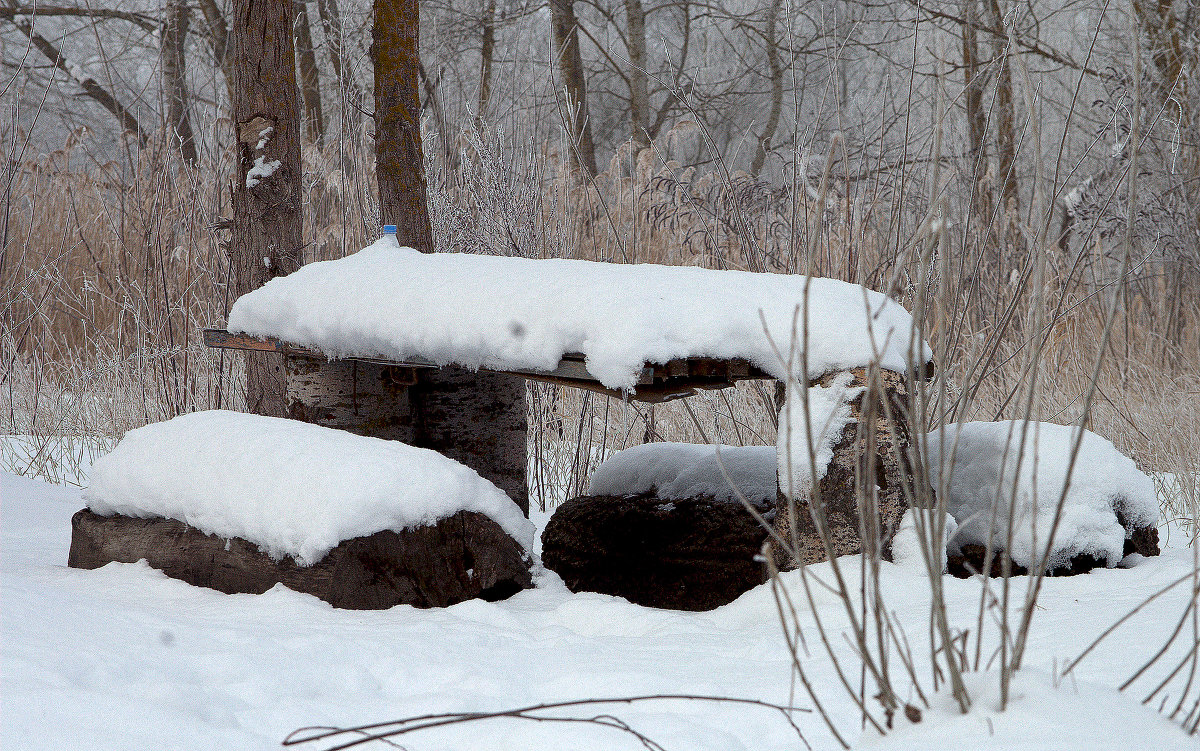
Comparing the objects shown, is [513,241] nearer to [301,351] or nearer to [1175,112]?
[301,351]

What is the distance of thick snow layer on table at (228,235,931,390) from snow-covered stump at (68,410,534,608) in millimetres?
332

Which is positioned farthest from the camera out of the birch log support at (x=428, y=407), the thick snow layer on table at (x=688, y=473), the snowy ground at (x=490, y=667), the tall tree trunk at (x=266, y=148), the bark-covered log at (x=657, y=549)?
the tall tree trunk at (x=266, y=148)

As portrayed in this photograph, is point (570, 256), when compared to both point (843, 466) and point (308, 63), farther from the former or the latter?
point (308, 63)

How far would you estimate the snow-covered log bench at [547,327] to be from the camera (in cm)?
225

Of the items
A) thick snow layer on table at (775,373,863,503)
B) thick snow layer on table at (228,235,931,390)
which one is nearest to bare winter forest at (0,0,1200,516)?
thick snow layer on table at (228,235,931,390)

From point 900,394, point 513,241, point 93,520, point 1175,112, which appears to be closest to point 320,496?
point 93,520

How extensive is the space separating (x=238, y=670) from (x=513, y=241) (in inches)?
108

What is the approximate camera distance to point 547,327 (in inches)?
93.7

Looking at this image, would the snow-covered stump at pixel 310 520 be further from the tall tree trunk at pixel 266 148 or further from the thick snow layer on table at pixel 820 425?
the tall tree trunk at pixel 266 148

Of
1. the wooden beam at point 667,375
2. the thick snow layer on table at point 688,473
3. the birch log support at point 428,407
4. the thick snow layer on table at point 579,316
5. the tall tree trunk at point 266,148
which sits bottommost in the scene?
the thick snow layer on table at point 688,473

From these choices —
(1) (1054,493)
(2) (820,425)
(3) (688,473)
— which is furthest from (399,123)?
(1) (1054,493)

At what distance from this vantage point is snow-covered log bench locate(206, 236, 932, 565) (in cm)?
225

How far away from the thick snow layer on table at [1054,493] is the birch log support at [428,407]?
59.2 inches

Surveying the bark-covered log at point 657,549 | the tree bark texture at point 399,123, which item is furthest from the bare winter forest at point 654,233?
the bark-covered log at point 657,549
